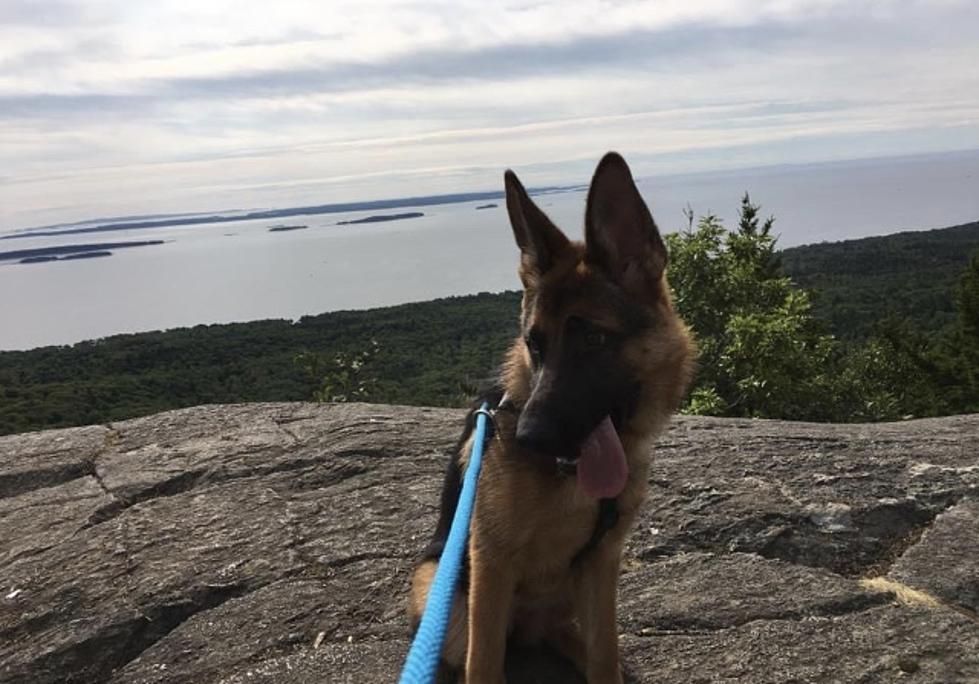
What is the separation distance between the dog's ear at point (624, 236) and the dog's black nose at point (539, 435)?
84cm

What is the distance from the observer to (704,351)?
72.9ft

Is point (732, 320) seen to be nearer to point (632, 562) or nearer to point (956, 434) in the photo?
point (956, 434)

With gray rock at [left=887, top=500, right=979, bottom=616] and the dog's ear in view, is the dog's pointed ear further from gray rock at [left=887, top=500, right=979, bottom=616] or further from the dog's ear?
gray rock at [left=887, top=500, right=979, bottom=616]

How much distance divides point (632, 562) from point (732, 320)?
59.3 ft

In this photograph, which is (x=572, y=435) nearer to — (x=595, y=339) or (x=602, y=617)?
(x=595, y=339)

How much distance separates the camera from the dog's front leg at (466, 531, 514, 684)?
3.16m

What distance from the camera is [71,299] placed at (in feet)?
420

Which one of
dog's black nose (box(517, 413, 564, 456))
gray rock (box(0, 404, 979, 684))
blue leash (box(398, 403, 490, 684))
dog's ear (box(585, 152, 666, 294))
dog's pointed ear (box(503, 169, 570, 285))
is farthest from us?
gray rock (box(0, 404, 979, 684))

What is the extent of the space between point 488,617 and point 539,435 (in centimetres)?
85

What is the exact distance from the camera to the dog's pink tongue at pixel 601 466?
3098mm

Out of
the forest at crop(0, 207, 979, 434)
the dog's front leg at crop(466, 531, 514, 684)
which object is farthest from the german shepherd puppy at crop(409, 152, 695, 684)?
the forest at crop(0, 207, 979, 434)

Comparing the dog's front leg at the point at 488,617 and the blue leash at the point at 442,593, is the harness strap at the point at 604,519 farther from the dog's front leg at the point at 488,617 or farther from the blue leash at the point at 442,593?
the blue leash at the point at 442,593

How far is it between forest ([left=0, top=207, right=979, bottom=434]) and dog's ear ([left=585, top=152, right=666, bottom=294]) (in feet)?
3.87

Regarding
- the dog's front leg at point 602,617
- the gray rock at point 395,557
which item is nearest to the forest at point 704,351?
the dog's front leg at point 602,617
